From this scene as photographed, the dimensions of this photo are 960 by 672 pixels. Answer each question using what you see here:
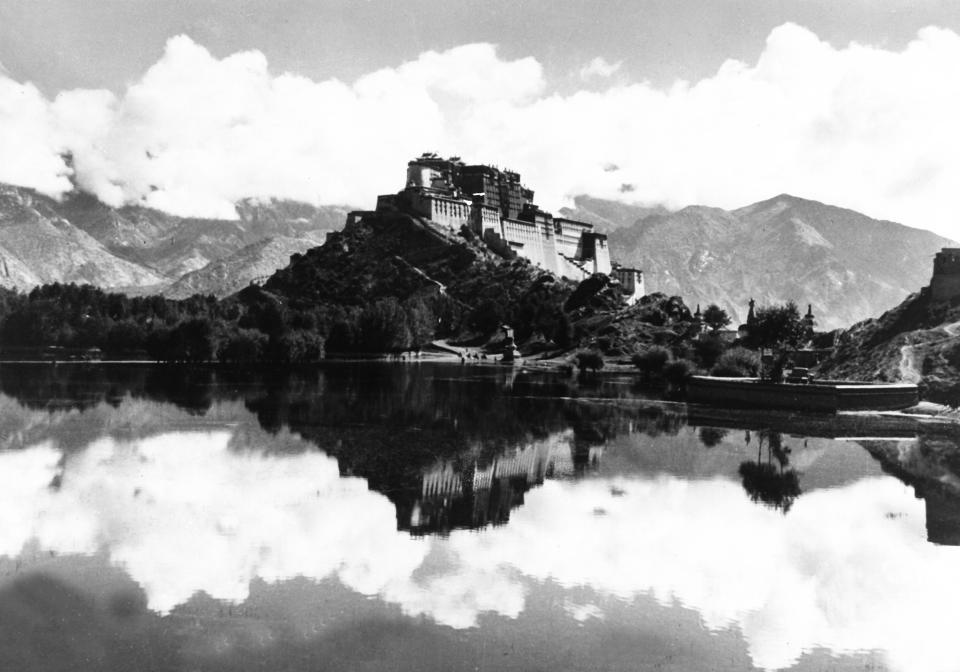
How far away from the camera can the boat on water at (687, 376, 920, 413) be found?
60.6 meters

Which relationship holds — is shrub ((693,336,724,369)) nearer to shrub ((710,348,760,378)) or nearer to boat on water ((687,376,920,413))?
shrub ((710,348,760,378))

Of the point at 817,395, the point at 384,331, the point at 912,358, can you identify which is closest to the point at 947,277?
the point at 912,358

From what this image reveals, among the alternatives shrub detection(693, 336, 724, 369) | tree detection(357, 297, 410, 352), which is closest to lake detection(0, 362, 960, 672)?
shrub detection(693, 336, 724, 369)

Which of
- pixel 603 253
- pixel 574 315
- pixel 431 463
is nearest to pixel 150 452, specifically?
pixel 431 463

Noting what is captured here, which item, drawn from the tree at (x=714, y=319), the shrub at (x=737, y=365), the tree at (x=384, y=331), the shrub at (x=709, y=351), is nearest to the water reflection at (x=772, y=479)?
the shrub at (x=737, y=365)

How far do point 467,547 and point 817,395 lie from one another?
4300cm

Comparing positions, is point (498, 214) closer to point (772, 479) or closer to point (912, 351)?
point (912, 351)

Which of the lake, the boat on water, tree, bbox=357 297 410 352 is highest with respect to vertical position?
tree, bbox=357 297 410 352

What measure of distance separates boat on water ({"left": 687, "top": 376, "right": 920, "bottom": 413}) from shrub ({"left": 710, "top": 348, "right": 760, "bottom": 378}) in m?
11.2

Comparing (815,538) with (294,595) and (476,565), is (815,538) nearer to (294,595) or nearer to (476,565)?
(476,565)

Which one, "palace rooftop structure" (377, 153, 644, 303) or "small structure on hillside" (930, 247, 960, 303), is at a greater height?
"palace rooftop structure" (377, 153, 644, 303)

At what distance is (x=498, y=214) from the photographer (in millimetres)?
159000

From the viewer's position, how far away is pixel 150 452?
39344mm

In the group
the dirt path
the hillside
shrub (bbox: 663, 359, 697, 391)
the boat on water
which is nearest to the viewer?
the boat on water
